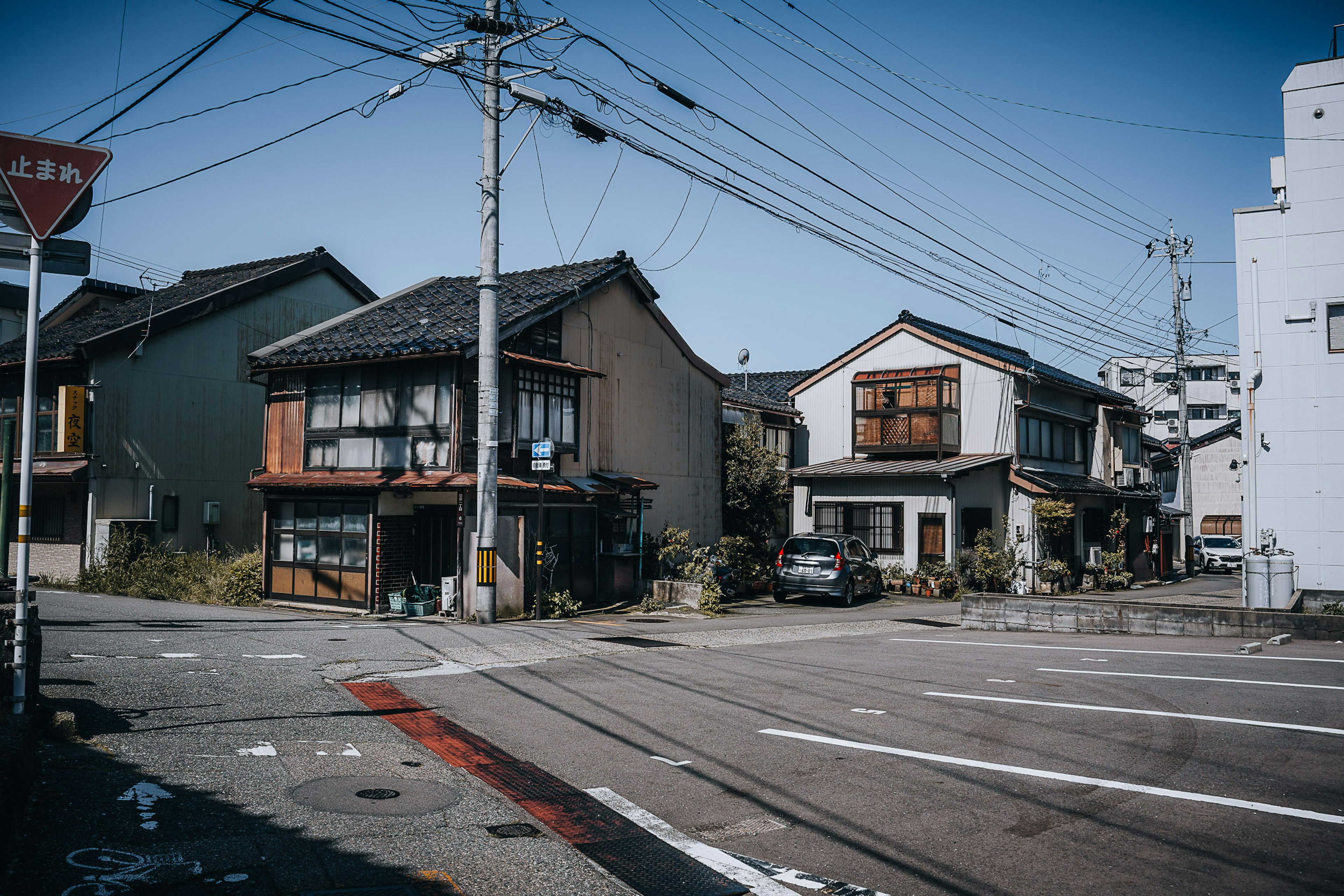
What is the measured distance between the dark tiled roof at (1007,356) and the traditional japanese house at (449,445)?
1163 centimetres

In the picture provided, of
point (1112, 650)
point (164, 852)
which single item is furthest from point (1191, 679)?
point (164, 852)

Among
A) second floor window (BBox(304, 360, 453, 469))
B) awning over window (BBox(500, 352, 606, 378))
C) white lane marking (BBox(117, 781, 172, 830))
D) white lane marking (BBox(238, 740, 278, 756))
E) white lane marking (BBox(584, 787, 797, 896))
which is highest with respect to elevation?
awning over window (BBox(500, 352, 606, 378))

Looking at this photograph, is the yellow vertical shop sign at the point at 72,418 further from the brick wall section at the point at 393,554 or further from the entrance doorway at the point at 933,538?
the entrance doorway at the point at 933,538

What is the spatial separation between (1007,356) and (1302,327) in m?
14.2

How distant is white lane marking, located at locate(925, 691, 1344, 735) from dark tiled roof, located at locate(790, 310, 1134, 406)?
2083 centimetres

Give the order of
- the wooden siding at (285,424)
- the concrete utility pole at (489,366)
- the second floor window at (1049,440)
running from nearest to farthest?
the concrete utility pole at (489,366)
the wooden siding at (285,424)
the second floor window at (1049,440)

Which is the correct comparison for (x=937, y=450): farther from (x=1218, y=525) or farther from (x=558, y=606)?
(x=1218, y=525)

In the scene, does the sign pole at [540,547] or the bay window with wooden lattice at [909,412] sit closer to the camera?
the sign pole at [540,547]

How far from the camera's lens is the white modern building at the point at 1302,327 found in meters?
19.1

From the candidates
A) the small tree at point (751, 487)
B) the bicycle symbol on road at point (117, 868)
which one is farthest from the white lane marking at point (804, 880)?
the small tree at point (751, 487)

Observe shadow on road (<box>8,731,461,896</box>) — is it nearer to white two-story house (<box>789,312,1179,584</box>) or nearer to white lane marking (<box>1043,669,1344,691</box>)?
white lane marking (<box>1043,669,1344,691</box>)

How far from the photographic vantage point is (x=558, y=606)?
18781mm

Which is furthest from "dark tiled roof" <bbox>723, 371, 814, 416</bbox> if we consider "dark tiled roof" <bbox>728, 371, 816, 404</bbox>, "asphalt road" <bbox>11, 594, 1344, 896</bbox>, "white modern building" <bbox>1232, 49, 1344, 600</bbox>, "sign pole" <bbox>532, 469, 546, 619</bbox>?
"asphalt road" <bbox>11, 594, 1344, 896</bbox>

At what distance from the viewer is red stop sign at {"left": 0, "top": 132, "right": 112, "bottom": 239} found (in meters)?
7.21
